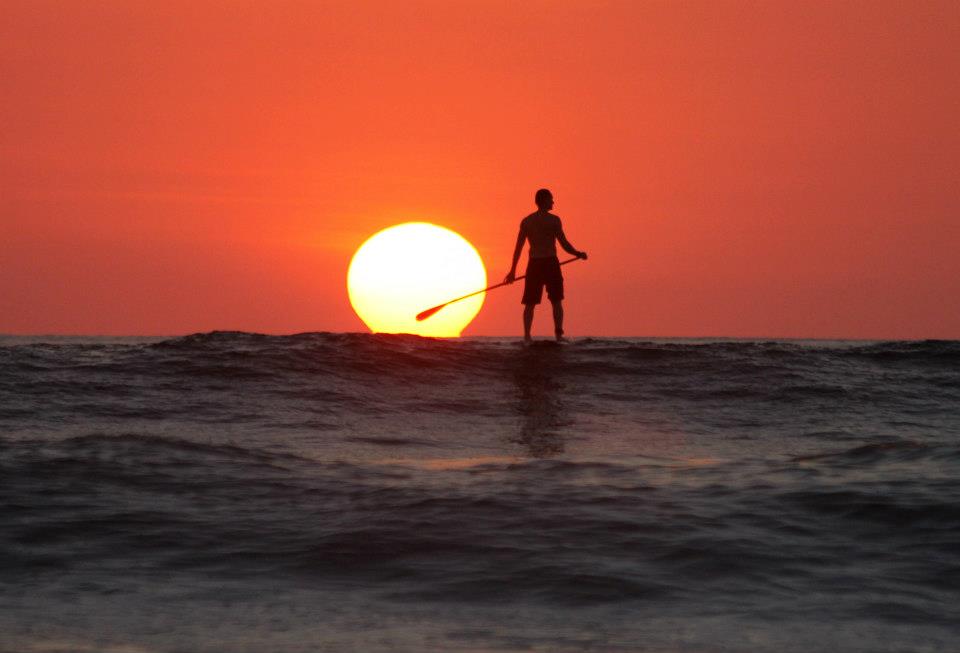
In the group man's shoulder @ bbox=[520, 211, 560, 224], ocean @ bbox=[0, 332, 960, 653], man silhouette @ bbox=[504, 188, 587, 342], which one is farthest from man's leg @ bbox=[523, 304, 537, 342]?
ocean @ bbox=[0, 332, 960, 653]

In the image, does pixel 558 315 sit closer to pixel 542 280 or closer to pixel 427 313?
pixel 542 280

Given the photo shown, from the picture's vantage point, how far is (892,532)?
23.5 ft

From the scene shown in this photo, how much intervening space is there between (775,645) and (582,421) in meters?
6.73

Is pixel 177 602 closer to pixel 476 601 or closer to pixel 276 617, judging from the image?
pixel 276 617

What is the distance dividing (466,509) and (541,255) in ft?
30.6

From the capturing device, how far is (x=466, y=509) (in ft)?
24.8

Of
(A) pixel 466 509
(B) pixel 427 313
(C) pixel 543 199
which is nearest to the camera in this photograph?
(A) pixel 466 509

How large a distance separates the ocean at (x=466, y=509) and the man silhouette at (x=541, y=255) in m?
2.53

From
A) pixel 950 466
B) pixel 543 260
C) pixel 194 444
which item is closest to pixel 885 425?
pixel 950 466

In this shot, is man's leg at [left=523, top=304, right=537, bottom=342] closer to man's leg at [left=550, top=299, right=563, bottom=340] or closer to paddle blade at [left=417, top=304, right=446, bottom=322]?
man's leg at [left=550, top=299, right=563, bottom=340]

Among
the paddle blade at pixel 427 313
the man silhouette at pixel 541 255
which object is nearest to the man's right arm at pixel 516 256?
the man silhouette at pixel 541 255

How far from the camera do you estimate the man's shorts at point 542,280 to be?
54.3 ft

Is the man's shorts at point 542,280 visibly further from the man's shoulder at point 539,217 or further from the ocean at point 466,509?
the ocean at point 466,509

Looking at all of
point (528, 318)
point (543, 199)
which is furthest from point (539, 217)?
point (528, 318)
